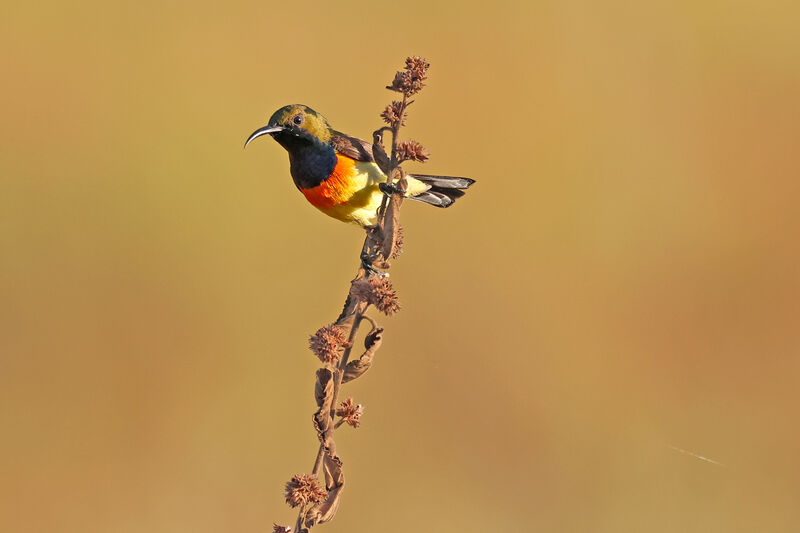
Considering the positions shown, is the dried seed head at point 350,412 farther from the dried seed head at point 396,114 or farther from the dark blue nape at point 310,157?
the dark blue nape at point 310,157

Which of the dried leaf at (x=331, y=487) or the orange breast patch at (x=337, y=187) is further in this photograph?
the orange breast patch at (x=337, y=187)

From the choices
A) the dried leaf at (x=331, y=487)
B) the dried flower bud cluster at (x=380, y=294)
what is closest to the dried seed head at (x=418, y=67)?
the dried flower bud cluster at (x=380, y=294)

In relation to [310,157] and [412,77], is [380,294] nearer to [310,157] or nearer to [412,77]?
[412,77]

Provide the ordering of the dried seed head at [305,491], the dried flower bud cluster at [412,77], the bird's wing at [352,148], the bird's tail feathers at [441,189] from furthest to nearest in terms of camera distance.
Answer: the bird's tail feathers at [441,189] → the bird's wing at [352,148] → the dried flower bud cluster at [412,77] → the dried seed head at [305,491]

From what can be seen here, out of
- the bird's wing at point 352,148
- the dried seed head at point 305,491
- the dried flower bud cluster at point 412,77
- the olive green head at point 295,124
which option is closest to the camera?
the dried seed head at point 305,491

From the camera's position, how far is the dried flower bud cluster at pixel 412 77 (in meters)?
1.36

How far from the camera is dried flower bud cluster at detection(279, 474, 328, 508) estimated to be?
48.1 inches

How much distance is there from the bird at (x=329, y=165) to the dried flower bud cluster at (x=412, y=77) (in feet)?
4.48

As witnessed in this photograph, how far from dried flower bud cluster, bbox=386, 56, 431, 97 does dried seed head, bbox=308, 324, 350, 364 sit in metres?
0.40

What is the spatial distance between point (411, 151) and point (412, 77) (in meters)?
0.13

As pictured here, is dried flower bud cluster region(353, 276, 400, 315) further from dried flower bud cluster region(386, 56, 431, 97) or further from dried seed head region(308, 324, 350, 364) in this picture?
dried flower bud cluster region(386, 56, 431, 97)

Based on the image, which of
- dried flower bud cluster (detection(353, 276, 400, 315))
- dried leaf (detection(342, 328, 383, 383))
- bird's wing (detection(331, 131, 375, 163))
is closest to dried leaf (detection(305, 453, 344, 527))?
dried leaf (detection(342, 328, 383, 383))

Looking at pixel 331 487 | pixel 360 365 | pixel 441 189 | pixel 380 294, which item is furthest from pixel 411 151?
pixel 441 189

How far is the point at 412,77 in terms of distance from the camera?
136 centimetres
